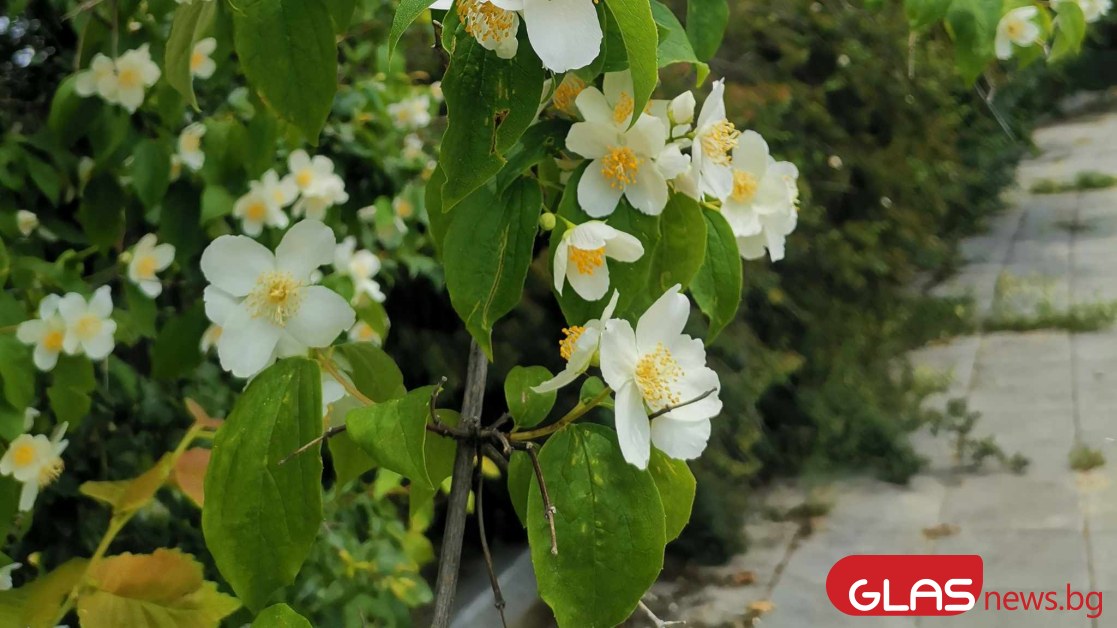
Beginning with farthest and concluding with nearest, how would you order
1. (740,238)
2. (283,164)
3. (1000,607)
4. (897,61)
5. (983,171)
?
(983,171), (897,61), (1000,607), (283,164), (740,238)

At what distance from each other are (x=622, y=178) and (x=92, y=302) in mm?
508

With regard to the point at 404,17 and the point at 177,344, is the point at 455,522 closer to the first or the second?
the point at 404,17

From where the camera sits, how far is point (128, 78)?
0.77 m

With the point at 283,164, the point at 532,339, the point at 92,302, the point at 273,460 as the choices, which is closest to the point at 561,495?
the point at 273,460

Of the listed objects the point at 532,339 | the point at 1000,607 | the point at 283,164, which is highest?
the point at 283,164

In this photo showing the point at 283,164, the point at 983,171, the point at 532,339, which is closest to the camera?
the point at 283,164

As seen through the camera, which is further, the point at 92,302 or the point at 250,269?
the point at 92,302

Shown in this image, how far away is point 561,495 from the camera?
0.30m

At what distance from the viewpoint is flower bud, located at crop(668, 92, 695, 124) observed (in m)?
0.39

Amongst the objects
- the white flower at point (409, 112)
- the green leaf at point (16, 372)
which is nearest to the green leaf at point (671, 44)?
the green leaf at point (16, 372)

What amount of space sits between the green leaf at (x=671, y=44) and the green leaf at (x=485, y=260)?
0.26 ft

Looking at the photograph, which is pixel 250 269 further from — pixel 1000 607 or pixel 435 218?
pixel 1000 607

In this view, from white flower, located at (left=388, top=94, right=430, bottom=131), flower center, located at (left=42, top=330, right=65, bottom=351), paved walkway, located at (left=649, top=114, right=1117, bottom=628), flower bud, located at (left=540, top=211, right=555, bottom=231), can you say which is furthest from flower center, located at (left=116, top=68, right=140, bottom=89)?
paved walkway, located at (left=649, top=114, right=1117, bottom=628)

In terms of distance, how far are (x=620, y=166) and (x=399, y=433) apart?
0.12 metres
